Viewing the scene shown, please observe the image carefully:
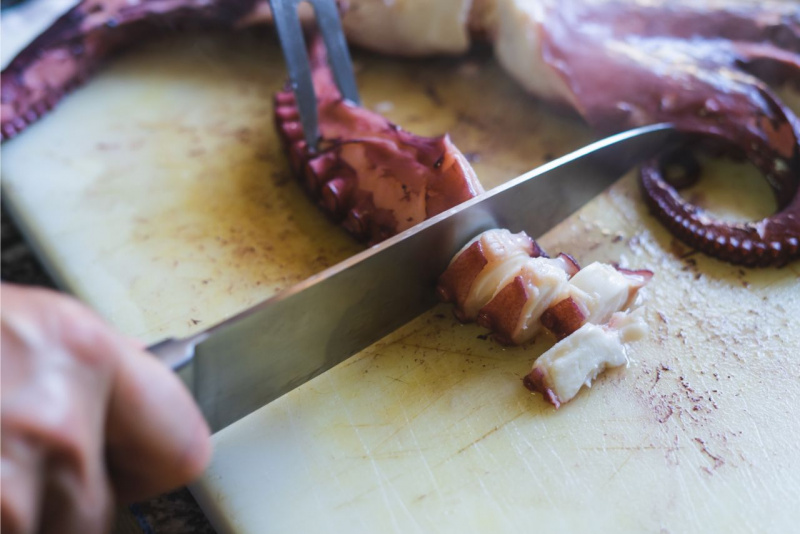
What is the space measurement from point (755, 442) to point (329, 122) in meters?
1.35

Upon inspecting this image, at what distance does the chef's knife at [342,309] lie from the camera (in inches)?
49.1

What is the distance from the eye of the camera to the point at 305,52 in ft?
6.28

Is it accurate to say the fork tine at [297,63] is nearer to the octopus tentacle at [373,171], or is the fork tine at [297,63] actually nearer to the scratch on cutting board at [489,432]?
the octopus tentacle at [373,171]

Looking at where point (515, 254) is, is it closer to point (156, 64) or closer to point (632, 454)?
point (632, 454)

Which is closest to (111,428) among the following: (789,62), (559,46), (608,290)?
(608,290)

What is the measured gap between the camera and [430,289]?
5.22 ft

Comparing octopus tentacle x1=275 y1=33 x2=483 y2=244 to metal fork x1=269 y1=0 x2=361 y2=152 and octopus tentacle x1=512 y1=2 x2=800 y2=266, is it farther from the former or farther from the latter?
octopus tentacle x1=512 y1=2 x2=800 y2=266

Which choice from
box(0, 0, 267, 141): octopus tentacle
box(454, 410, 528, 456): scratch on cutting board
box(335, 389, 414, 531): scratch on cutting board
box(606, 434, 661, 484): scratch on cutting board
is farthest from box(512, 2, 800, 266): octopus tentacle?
box(0, 0, 267, 141): octopus tentacle

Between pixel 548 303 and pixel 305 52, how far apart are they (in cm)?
101

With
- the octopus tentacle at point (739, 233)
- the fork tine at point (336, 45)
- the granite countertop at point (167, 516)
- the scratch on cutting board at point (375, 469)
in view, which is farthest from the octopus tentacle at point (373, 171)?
the granite countertop at point (167, 516)

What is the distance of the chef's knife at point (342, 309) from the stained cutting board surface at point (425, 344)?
0.06 meters

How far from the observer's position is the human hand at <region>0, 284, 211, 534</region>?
0.89 m

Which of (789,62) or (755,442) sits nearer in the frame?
(755,442)

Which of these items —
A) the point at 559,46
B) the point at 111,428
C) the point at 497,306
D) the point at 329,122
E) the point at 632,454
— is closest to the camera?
the point at 111,428
